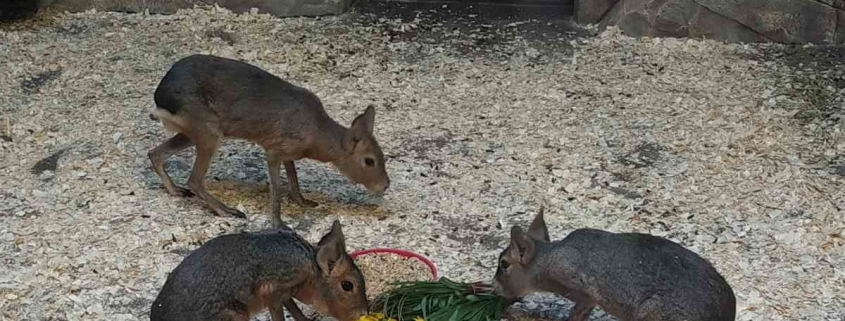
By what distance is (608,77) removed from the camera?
7531mm

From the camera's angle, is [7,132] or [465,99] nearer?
[7,132]

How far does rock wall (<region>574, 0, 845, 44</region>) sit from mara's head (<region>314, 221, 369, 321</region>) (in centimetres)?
468

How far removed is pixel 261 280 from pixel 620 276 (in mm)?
1381

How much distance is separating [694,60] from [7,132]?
476 centimetres

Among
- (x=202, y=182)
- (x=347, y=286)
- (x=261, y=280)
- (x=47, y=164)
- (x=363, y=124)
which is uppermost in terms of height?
(x=363, y=124)

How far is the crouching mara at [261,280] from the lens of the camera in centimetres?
393

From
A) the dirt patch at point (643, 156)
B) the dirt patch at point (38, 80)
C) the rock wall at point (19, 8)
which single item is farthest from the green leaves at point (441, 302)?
the rock wall at point (19, 8)

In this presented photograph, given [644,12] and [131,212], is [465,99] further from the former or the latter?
[131,212]

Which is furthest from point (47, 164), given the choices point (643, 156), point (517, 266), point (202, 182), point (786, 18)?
point (786, 18)

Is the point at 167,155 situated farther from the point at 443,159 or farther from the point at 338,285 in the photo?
the point at 338,285

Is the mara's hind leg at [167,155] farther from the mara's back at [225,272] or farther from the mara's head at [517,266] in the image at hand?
the mara's head at [517,266]

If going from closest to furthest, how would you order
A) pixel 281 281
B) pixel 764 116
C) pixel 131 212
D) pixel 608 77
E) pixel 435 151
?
1. pixel 281 281
2. pixel 131 212
3. pixel 435 151
4. pixel 764 116
5. pixel 608 77

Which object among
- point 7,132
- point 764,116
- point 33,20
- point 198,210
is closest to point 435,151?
point 198,210

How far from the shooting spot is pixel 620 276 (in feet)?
13.5
